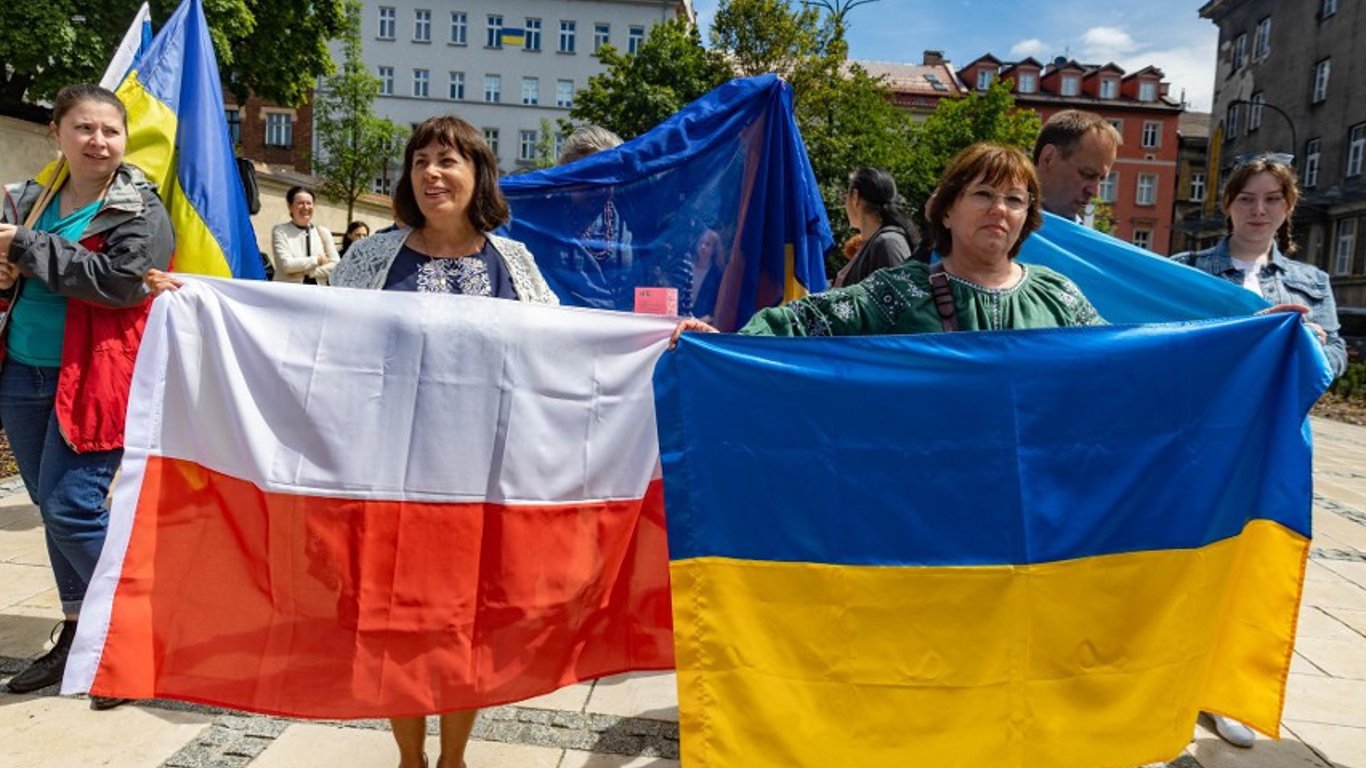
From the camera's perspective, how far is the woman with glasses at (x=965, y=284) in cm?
240

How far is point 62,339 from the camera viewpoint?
3.12m

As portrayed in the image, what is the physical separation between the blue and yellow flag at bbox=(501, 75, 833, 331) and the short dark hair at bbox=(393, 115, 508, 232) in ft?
6.94

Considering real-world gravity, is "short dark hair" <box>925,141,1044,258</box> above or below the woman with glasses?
above

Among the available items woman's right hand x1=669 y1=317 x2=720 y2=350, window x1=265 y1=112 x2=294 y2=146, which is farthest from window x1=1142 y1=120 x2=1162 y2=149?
woman's right hand x1=669 y1=317 x2=720 y2=350

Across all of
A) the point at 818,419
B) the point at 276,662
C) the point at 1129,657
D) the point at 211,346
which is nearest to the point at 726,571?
the point at 818,419

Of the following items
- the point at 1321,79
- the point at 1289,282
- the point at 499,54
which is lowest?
the point at 1289,282

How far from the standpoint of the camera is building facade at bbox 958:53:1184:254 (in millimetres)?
60000

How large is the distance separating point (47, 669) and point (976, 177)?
335cm

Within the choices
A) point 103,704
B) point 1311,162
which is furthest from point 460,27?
point 103,704

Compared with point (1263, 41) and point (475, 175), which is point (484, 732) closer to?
point (475, 175)

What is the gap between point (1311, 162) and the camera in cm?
3544

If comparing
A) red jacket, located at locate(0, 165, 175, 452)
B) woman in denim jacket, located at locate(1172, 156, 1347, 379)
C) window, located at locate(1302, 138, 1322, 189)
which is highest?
window, located at locate(1302, 138, 1322, 189)

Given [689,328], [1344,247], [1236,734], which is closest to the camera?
[689,328]

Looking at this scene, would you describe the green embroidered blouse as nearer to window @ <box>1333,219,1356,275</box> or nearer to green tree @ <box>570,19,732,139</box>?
green tree @ <box>570,19,732,139</box>
